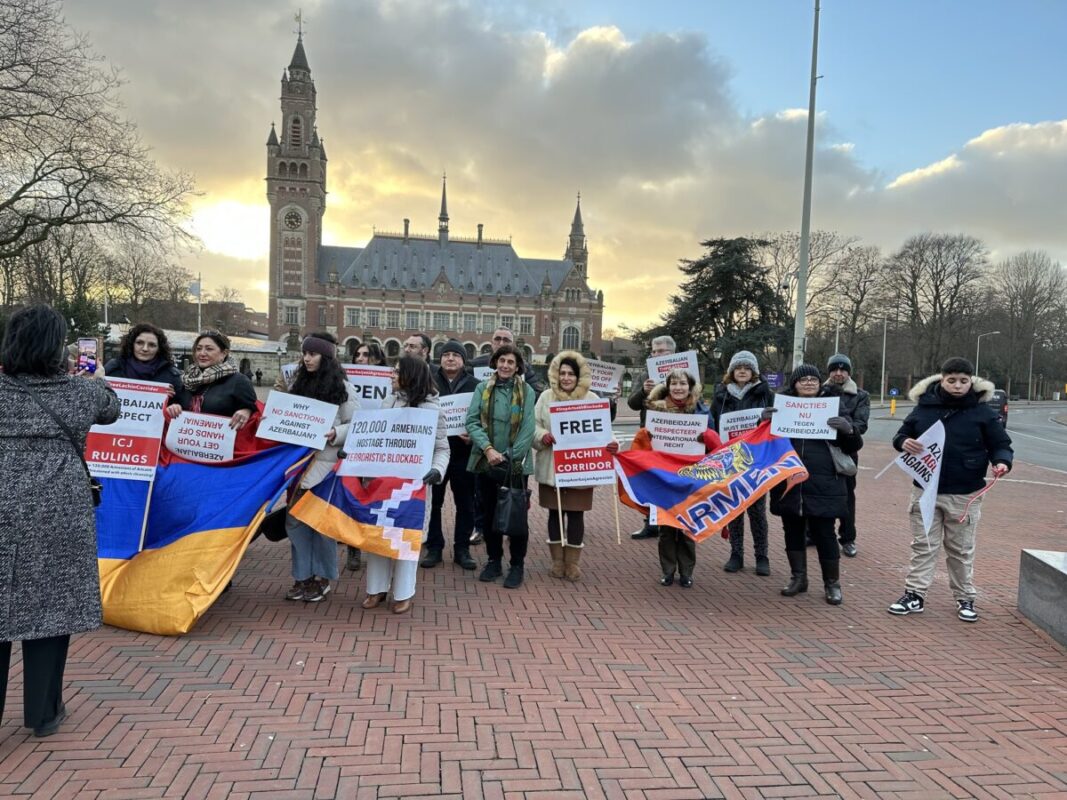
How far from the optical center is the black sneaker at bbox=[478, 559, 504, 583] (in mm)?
5820

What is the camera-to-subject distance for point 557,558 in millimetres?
5930

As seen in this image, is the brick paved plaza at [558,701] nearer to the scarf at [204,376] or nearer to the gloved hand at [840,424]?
the gloved hand at [840,424]

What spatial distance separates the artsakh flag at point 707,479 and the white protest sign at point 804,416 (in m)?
0.12

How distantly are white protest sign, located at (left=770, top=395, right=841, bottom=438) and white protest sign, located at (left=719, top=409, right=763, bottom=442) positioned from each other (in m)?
0.33

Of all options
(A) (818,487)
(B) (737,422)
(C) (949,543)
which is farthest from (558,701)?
(C) (949,543)

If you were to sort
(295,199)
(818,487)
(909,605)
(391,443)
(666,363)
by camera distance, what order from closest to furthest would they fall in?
(391,443) → (909,605) → (818,487) → (666,363) → (295,199)

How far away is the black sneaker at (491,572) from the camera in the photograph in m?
5.82

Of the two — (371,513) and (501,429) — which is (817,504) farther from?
(371,513)

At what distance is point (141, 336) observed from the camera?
515 centimetres

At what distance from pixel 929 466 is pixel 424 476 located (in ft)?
13.0

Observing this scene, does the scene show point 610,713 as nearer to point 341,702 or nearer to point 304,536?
point 341,702

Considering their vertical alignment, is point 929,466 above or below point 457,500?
above

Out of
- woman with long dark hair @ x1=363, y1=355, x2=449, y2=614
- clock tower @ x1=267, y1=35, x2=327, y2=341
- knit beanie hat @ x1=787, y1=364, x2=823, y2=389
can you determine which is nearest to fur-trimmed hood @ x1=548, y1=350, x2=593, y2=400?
woman with long dark hair @ x1=363, y1=355, x2=449, y2=614

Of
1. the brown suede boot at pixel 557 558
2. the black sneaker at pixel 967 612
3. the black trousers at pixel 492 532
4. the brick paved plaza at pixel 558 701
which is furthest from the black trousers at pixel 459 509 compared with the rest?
the black sneaker at pixel 967 612
